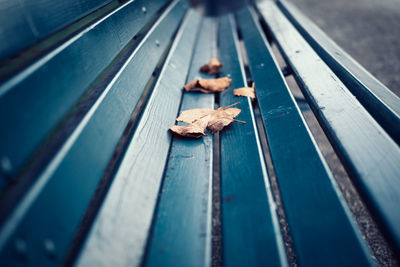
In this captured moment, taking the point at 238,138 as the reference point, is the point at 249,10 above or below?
above

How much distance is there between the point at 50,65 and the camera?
0.60 m

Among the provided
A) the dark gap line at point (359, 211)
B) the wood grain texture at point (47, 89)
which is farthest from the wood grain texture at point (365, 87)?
the wood grain texture at point (47, 89)

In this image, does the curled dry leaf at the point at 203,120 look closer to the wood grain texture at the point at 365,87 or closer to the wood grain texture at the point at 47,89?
the wood grain texture at the point at 47,89

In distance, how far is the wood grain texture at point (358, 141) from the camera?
0.54 meters

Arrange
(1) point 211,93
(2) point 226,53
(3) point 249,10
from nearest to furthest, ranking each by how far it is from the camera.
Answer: (1) point 211,93
(2) point 226,53
(3) point 249,10

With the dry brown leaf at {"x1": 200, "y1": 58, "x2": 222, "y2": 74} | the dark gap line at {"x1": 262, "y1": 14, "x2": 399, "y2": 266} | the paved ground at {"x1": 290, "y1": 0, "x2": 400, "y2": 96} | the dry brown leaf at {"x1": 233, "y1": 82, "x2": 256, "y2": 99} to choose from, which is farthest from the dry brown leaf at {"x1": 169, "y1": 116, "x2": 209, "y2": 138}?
the paved ground at {"x1": 290, "y1": 0, "x2": 400, "y2": 96}

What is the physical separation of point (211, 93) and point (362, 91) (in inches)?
26.6

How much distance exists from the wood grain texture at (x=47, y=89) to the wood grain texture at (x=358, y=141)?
0.79 meters

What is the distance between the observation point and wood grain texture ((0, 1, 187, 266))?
0.43 meters

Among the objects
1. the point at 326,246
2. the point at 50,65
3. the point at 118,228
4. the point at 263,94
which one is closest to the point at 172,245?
the point at 118,228

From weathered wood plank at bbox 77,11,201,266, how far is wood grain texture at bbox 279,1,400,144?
2.50ft

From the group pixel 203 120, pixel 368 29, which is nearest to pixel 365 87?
pixel 203 120

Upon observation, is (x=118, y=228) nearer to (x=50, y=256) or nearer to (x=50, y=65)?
(x=50, y=256)

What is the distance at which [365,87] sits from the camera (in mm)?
881
